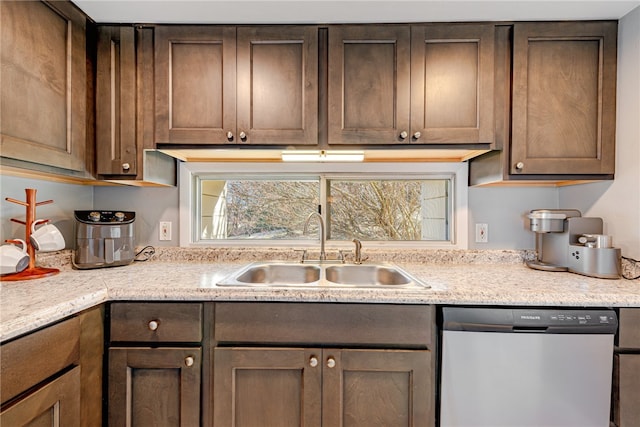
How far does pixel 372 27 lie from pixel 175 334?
1595mm

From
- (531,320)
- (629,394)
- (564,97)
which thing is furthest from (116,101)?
(629,394)

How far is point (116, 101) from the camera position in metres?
1.51

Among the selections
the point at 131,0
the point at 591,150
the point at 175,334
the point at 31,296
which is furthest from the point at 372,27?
the point at 31,296

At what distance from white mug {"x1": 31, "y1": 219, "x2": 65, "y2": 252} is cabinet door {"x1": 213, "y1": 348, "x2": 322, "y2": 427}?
3.08 feet

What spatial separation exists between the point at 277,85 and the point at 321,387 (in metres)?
1.33

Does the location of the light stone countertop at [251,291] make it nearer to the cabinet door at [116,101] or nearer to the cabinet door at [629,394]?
the cabinet door at [629,394]

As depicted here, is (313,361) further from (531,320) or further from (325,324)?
(531,320)

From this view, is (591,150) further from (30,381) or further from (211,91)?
(30,381)

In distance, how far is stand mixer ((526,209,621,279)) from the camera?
4.56 ft

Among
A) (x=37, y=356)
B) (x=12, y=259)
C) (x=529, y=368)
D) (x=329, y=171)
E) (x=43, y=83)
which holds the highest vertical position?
(x=43, y=83)

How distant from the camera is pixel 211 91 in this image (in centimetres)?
150

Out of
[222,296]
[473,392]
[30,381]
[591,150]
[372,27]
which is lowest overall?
[473,392]

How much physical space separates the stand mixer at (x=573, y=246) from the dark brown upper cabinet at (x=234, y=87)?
1.25m

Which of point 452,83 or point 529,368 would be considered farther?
point 452,83
